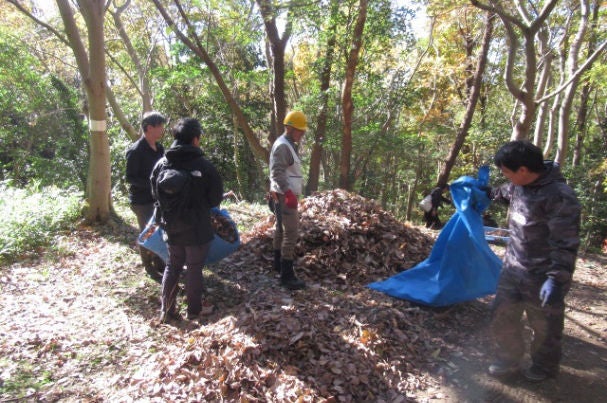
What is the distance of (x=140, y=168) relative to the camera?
4.40 m

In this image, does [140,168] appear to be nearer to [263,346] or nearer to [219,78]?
[263,346]

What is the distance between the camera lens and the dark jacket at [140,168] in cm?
437

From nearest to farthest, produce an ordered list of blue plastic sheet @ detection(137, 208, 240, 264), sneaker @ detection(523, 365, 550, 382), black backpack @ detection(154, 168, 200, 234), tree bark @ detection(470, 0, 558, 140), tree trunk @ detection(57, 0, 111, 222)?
sneaker @ detection(523, 365, 550, 382) → black backpack @ detection(154, 168, 200, 234) → blue plastic sheet @ detection(137, 208, 240, 264) → tree bark @ detection(470, 0, 558, 140) → tree trunk @ detection(57, 0, 111, 222)

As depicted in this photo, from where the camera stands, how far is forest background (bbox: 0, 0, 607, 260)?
784cm

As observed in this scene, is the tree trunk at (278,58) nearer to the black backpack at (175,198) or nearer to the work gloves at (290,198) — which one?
the work gloves at (290,198)

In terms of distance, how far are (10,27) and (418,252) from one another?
18.7 metres

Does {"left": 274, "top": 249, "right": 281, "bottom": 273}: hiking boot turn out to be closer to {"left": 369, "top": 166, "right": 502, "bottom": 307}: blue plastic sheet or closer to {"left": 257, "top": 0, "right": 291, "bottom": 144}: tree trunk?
{"left": 369, "top": 166, "right": 502, "bottom": 307}: blue plastic sheet

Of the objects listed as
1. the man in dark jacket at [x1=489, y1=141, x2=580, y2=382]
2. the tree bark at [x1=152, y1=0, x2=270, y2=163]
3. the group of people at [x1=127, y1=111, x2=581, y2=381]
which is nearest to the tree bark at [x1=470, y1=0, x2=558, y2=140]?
the group of people at [x1=127, y1=111, x2=581, y2=381]

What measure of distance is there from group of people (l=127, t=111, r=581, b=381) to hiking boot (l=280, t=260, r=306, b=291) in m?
0.12

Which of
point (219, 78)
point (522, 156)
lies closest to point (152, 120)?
point (522, 156)

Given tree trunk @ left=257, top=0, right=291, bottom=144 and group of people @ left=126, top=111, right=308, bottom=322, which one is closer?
group of people @ left=126, top=111, right=308, bottom=322

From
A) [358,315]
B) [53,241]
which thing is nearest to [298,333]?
[358,315]

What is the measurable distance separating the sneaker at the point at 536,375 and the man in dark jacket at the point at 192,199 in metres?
2.92

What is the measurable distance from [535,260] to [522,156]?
789 millimetres
